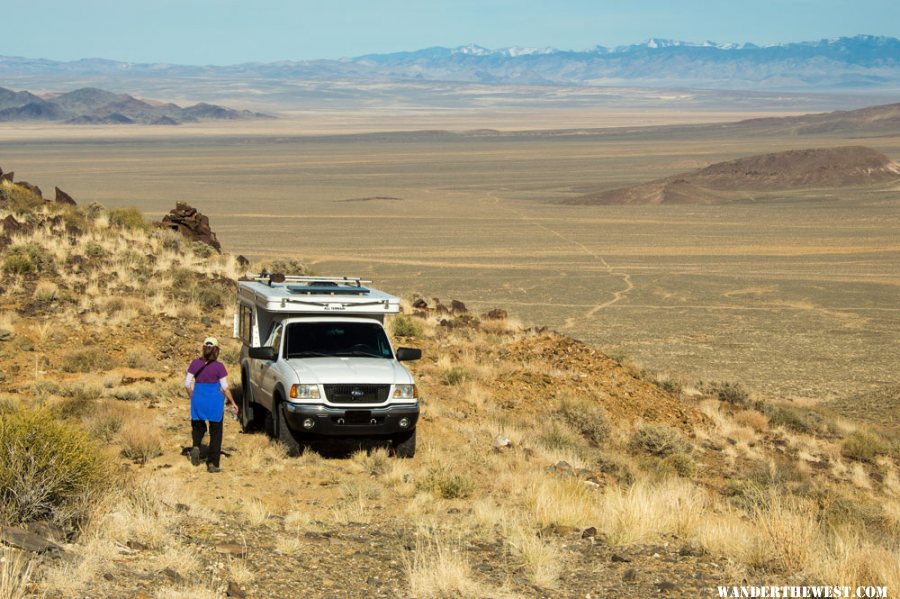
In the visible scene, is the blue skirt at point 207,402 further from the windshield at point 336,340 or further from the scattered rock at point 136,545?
the scattered rock at point 136,545

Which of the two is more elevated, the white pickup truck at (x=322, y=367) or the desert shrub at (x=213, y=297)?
the white pickup truck at (x=322, y=367)

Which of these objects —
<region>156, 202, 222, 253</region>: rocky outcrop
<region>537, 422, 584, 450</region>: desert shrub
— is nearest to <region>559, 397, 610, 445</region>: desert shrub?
<region>537, 422, 584, 450</region>: desert shrub

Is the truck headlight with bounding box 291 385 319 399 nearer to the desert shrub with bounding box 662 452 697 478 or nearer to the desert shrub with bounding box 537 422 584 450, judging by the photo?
the desert shrub with bounding box 537 422 584 450

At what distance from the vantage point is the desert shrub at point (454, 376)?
18109 mm

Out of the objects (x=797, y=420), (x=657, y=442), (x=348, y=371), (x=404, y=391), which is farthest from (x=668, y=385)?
(x=348, y=371)

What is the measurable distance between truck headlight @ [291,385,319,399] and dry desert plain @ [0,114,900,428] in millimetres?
12876

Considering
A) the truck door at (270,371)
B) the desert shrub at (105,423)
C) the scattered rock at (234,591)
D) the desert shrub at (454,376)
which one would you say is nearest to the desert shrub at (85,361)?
the desert shrub at (105,423)

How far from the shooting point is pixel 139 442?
12133 mm

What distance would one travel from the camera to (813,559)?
851cm

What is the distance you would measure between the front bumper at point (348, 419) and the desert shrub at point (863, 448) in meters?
8.64

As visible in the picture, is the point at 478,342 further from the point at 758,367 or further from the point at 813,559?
the point at 813,559

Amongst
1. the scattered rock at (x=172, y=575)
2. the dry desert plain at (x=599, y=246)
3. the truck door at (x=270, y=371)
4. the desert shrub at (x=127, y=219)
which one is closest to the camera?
the scattered rock at (x=172, y=575)

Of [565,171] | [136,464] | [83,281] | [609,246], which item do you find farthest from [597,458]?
[565,171]

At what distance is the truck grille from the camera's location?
39.8 ft
